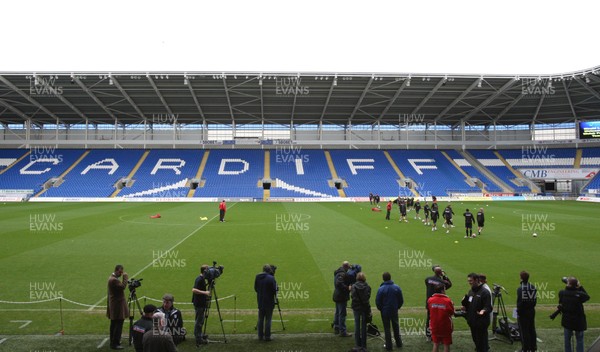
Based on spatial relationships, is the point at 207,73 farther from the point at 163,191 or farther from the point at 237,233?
the point at 237,233

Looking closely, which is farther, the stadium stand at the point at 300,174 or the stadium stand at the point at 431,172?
the stadium stand at the point at 431,172

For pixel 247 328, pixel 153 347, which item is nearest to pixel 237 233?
pixel 247 328

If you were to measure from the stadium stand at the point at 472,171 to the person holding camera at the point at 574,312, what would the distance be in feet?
163

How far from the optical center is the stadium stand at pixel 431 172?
169ft

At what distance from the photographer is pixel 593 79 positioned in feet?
141

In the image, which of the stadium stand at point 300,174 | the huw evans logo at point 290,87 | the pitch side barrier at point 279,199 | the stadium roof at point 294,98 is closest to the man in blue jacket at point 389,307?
the stadium roof at point 294,98

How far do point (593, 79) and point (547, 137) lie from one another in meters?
18.2

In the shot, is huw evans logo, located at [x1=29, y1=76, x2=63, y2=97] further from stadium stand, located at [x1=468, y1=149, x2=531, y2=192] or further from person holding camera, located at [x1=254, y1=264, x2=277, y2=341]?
stadium stand, located at [x1=468, y1=149, x2=531, y2=192]

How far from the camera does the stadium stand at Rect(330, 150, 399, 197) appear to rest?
165ft

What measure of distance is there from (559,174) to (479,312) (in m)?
59.3

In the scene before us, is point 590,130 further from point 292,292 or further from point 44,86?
point 44,86

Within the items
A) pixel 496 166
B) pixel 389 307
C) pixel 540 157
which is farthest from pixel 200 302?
pixel 540 157

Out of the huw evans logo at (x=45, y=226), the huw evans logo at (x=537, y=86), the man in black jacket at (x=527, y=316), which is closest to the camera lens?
the man in black jacket at (x=527, y=316)

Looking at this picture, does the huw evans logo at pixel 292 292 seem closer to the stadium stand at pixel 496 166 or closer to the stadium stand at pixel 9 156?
the stadium stand at pixel 496 166
